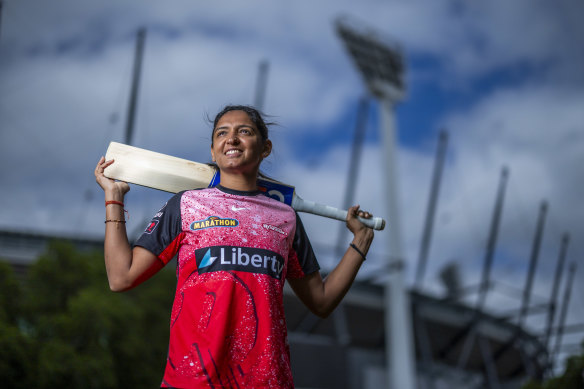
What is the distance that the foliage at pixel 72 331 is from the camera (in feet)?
31.0

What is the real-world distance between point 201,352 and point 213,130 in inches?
34.8

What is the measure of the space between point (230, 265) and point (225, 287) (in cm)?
8

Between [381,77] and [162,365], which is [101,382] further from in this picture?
[381,77]

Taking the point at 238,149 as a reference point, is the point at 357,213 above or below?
below

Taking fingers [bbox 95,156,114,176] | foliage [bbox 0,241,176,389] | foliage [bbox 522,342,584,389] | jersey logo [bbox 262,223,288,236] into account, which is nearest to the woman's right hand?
fingers [bbox 95,156,114,176]

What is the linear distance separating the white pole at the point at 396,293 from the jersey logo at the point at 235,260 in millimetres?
16993

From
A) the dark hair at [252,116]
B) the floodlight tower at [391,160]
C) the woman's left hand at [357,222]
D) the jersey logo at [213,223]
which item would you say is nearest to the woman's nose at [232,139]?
the dark hair at [252,116]

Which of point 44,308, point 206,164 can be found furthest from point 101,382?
point 206,164

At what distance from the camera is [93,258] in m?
13.2

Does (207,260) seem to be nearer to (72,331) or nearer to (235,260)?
(235,260)

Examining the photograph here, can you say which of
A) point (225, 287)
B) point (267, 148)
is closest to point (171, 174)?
point (267, 148)

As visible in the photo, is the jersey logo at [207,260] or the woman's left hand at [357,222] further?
the woman's left hand at [357,222]

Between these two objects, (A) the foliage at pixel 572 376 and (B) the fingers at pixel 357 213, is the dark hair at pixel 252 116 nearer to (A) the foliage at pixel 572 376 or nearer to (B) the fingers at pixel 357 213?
(B) the fingers at pixel 357 213

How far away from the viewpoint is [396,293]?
18.9 meters
